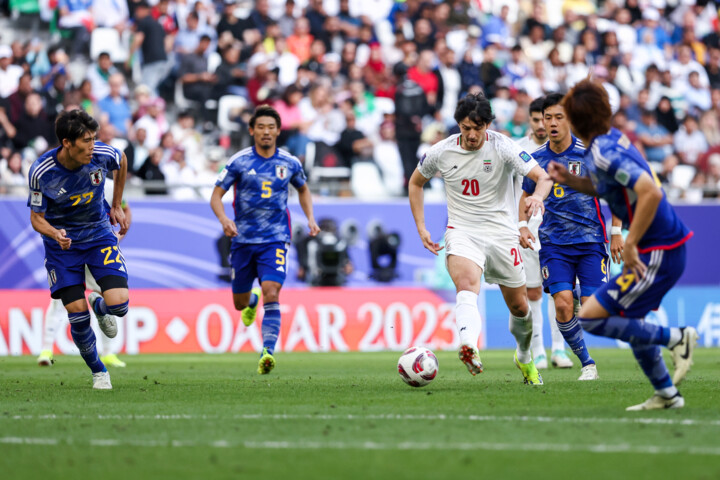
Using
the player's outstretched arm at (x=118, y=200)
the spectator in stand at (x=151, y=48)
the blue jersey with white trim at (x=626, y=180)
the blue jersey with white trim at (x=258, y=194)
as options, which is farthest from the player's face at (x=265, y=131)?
the spectator in stand at (x=151, y=48)

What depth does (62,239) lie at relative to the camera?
9.26 meters

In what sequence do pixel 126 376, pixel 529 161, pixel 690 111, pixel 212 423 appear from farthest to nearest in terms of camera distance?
pixel 690 111 < pixel 126 376 < pixel 529 161 < pixel 212 423

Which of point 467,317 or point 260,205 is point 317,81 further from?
point 467,317

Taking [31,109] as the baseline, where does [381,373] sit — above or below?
below

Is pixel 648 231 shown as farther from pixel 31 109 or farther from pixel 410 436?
pixel 31 109

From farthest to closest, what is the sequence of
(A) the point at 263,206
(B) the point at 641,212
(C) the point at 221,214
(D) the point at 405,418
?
(A) the point at 263,206, (C) the point at 221,214, (D) the point at 405,418, (B) the point at 641,212

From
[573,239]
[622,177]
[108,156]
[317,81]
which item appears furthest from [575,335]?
[317,81]

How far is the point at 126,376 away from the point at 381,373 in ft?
9.32

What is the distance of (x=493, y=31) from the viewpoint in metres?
25.9

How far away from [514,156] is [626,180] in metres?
2.94

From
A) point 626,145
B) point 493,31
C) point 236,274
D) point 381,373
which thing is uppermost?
point 493,31

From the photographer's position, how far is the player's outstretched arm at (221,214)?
11755mm

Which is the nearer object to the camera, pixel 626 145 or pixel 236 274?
pixel 626 145

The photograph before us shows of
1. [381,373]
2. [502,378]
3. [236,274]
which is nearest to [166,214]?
[236,274]
